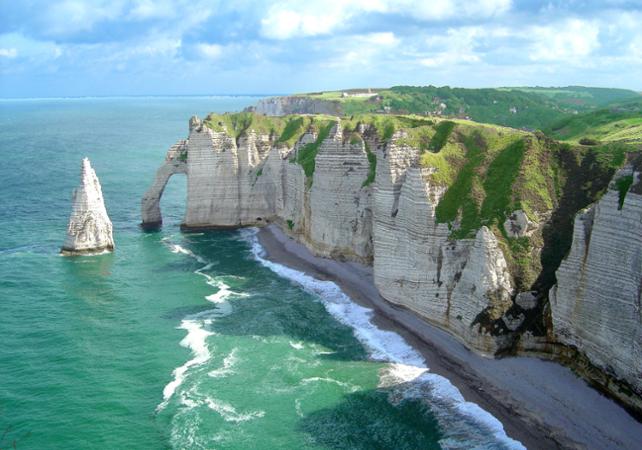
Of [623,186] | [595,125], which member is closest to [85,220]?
[623,186]

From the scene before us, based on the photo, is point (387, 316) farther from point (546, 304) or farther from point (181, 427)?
point (181, 427)

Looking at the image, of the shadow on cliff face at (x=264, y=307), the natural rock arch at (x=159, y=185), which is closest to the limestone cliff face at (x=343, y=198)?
the shadow on cliff face at (x=264, y=307)

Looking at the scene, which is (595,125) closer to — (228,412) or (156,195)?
(156,195)

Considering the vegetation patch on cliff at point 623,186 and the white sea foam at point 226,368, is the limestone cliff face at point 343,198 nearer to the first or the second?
the white sea foam at point 226,368

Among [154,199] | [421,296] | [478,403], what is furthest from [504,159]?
[154,199]

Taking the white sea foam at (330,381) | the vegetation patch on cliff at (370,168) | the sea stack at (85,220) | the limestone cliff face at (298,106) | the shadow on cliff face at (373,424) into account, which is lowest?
the shadow on cliff face at (373,424)

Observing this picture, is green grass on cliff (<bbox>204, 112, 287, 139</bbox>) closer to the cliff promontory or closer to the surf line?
the cliff promontory
